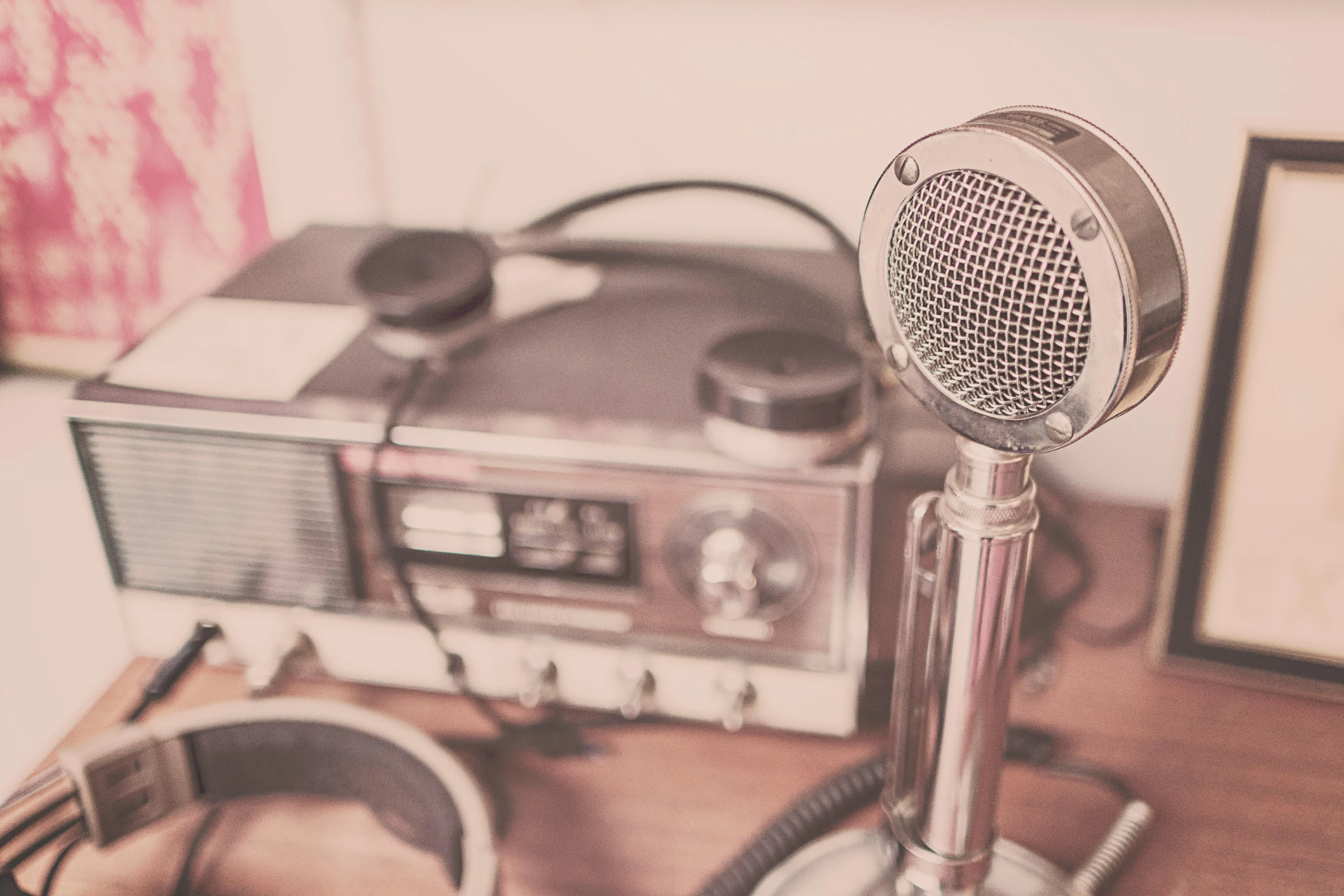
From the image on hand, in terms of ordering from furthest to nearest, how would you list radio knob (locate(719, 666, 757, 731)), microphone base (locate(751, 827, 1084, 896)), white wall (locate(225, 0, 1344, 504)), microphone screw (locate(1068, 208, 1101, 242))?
white wall (locate(225, 0, 1344, 504)), radio knob (locate(719, 666, 757, 731)), microphone base (locate(751, 827, 1084, 896)), microphone screw (locate(1068, 208, 1101, 242))

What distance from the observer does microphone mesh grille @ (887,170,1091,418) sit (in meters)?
0.39

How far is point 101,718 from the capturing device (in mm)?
764

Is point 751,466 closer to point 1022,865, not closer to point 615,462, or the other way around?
point 615,462

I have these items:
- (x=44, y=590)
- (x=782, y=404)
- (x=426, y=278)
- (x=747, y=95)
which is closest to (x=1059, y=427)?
(x=782, y=404)

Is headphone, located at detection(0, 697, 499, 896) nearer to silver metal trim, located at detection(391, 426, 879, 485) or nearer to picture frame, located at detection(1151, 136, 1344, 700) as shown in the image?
silver metal trim, located at detection(391, 426, 879, 485)

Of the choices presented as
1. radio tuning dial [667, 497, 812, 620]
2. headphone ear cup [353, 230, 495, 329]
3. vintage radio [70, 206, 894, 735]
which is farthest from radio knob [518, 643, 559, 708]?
headphone ear cup [353, 230, 495, 329]

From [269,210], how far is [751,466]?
63cm

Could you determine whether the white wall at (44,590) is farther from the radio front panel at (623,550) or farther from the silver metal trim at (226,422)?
the radio front panel at (623,550)

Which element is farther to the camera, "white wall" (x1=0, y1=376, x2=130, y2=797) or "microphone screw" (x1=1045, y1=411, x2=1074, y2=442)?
"white wall" (x1=0, y1=376, x2=130, y2=797)

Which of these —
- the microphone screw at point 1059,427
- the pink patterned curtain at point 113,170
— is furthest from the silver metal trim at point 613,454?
the pink patterned curtain at point 113,170

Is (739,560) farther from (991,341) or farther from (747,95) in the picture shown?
(747,95)

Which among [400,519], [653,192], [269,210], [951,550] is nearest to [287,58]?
[269,210]

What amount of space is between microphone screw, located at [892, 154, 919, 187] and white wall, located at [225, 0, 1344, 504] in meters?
0.45

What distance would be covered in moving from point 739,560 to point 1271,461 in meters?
0.35
